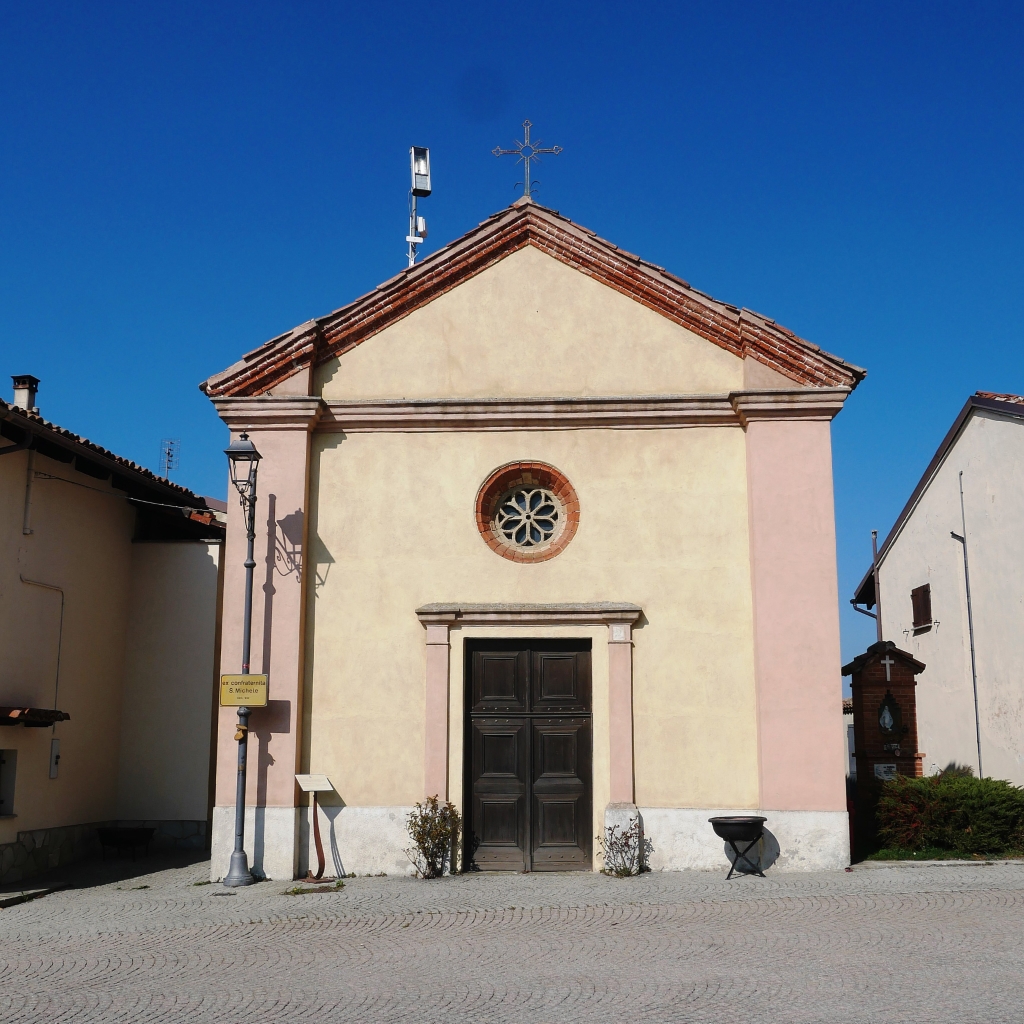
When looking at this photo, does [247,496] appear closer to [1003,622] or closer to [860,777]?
[860,777]

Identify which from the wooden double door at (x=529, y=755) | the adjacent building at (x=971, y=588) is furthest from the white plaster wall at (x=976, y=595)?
the wooden double door at (x=529, y=755)

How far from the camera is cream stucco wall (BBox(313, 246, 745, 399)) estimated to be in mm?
12523

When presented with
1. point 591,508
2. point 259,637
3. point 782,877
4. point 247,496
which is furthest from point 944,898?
point 247,496

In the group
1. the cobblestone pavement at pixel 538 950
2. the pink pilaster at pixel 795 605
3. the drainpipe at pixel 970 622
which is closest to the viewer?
the cobblestone pavement at pixel 538 950

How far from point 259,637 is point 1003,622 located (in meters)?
13.0

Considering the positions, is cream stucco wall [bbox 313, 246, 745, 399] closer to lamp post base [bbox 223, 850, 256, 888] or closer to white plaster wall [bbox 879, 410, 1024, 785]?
lamp post base [bbox 223, 850, 256, 888]

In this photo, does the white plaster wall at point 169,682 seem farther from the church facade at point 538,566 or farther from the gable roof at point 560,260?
the gable roof at point 560,260

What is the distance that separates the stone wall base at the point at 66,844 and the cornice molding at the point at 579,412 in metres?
6.10

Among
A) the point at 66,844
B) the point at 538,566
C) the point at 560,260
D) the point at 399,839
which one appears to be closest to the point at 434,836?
the point at 399,839

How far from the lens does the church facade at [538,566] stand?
1166cm

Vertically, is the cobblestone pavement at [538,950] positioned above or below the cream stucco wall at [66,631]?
below

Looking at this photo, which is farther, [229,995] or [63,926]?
[63,926]

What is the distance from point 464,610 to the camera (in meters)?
12.0

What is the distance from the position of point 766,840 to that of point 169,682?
8847 millimetres
